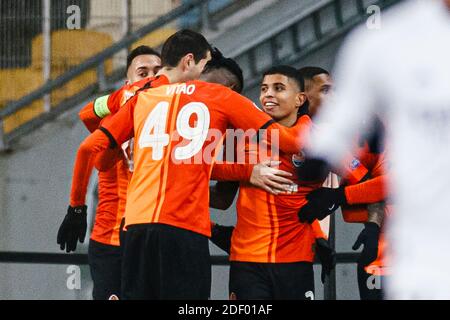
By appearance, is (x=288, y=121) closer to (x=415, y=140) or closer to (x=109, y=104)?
(x=415, y=140)

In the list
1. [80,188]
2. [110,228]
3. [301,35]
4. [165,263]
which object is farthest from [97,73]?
[165,263]

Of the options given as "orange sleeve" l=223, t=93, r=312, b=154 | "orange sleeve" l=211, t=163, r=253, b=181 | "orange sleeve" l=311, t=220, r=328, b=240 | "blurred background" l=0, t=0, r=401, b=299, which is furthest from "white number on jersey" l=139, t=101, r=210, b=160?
"blurred background" l=0, t=0, r=401, b=299

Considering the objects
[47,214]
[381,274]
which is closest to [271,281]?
[381,274]

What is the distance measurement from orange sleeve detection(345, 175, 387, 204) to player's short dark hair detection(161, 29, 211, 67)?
2.88 ft

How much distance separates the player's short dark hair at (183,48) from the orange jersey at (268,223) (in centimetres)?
48

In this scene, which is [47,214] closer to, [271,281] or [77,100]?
[77,100]

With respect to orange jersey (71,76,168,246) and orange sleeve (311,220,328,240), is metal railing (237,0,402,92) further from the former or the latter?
orange sleeve (311,220,328,240)

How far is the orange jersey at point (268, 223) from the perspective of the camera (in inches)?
179

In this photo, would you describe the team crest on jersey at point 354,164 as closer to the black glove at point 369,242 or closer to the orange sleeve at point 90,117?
the black glove at point 369,242

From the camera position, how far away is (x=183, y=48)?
4.36 meters

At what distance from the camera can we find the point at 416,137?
488 cm

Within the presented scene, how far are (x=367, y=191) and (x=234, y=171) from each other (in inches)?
23.2

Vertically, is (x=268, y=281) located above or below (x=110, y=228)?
below

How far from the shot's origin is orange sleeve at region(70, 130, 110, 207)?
4.38m
